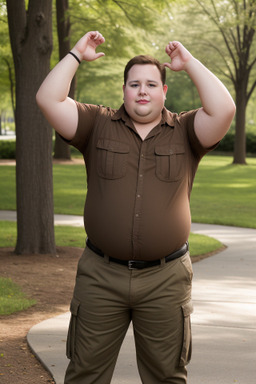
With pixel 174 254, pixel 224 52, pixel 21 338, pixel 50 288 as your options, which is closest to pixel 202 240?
pixel 50 288

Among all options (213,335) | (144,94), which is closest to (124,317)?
(144,94)

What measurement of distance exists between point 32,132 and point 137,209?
6377mm

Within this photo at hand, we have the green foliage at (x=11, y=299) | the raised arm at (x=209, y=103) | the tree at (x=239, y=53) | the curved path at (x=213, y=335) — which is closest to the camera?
the raised arm at (x=209, y=103)

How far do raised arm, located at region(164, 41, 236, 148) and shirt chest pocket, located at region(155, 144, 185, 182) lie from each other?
14 cm

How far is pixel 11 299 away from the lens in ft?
22.8

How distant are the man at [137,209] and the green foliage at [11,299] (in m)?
3.37

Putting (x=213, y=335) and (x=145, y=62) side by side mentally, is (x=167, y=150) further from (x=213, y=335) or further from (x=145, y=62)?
(x=213, y=335)

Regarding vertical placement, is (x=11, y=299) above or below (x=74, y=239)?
above

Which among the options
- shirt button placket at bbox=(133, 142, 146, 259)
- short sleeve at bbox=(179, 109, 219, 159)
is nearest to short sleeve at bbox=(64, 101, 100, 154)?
shirt button placket at bbox=(133, 142, 146, 259)

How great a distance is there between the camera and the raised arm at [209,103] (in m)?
3.24

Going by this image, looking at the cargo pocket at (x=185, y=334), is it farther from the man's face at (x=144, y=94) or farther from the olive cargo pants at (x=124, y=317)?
the man's face at (x=144, y=94)

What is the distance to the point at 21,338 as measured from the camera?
564 centimetres

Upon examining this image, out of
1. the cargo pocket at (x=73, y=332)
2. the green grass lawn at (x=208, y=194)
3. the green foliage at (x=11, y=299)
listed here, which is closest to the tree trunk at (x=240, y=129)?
the green grass lawn at (x=208, y=194)

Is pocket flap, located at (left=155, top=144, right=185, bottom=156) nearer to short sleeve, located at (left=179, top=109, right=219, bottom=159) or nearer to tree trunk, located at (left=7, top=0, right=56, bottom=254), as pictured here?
short sleeve, located at (left=179, top=109, right=219, bottom=159)
